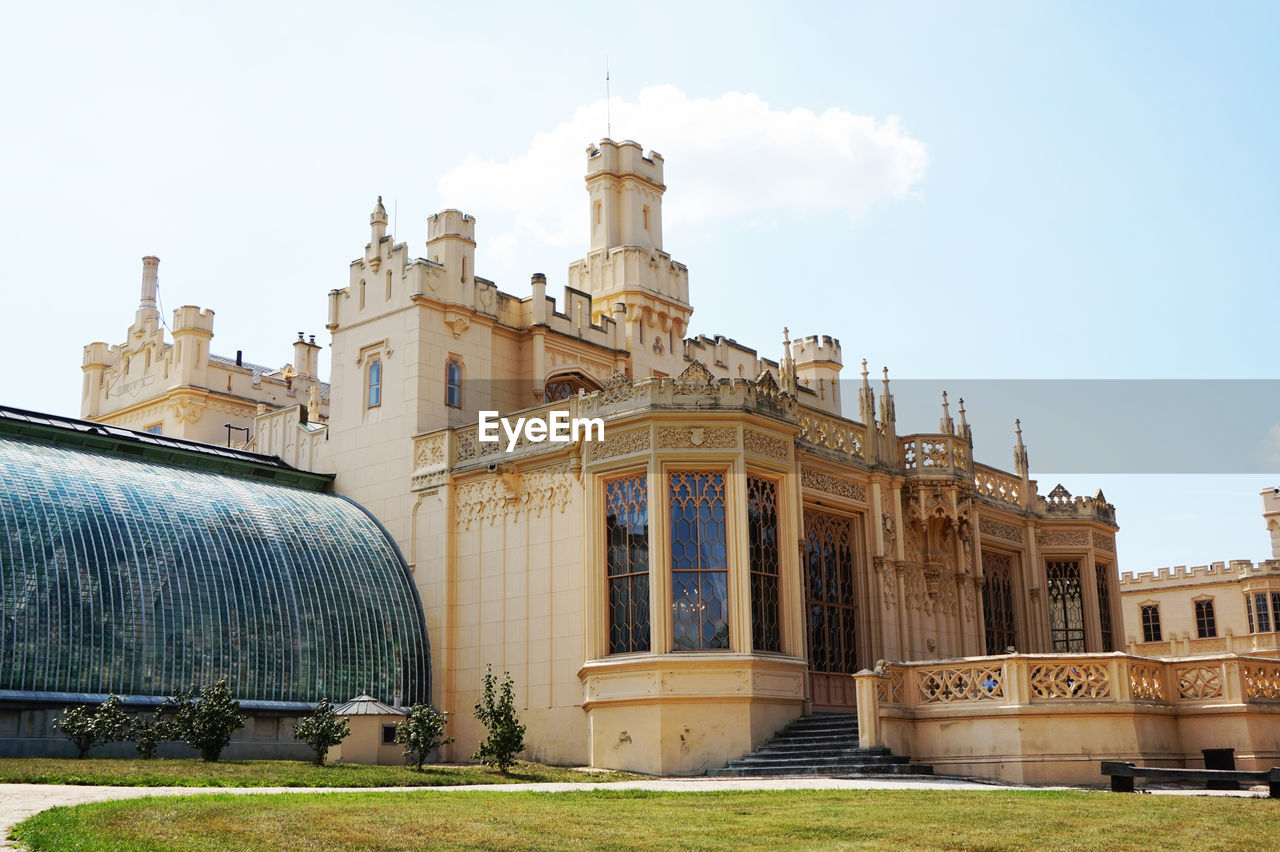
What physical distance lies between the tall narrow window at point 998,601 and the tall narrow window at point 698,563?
10846 millimetres

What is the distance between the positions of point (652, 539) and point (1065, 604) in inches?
628

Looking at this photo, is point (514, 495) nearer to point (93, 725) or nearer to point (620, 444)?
point (620, 444)

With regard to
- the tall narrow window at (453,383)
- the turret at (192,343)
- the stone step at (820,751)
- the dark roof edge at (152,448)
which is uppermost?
the turret at (192,343)

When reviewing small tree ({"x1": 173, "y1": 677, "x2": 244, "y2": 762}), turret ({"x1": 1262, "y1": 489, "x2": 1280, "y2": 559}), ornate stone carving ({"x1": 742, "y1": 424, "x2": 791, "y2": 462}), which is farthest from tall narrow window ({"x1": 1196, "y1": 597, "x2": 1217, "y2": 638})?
small tree ({"x1": 173, "y1": 677, "x2": 244, "y2": 762})

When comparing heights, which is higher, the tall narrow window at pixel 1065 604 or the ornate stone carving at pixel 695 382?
the ornate stone carving at pixel 695 382

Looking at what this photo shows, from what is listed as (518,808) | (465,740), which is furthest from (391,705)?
(518,808)

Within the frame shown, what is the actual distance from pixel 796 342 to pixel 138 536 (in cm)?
2254

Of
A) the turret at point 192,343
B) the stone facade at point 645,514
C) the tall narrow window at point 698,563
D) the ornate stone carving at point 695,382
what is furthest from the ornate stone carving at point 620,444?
the turret at point 192,343

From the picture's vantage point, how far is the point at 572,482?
24.6 metres

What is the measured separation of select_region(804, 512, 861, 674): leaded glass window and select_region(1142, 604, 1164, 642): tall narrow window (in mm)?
36207

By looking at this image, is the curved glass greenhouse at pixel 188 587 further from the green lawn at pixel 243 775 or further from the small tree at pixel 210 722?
the green lawn at pixel 243 775

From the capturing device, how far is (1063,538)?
33.3m

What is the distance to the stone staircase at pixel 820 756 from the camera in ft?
64.8

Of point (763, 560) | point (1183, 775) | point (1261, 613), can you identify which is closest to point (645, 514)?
point (763, 560)
